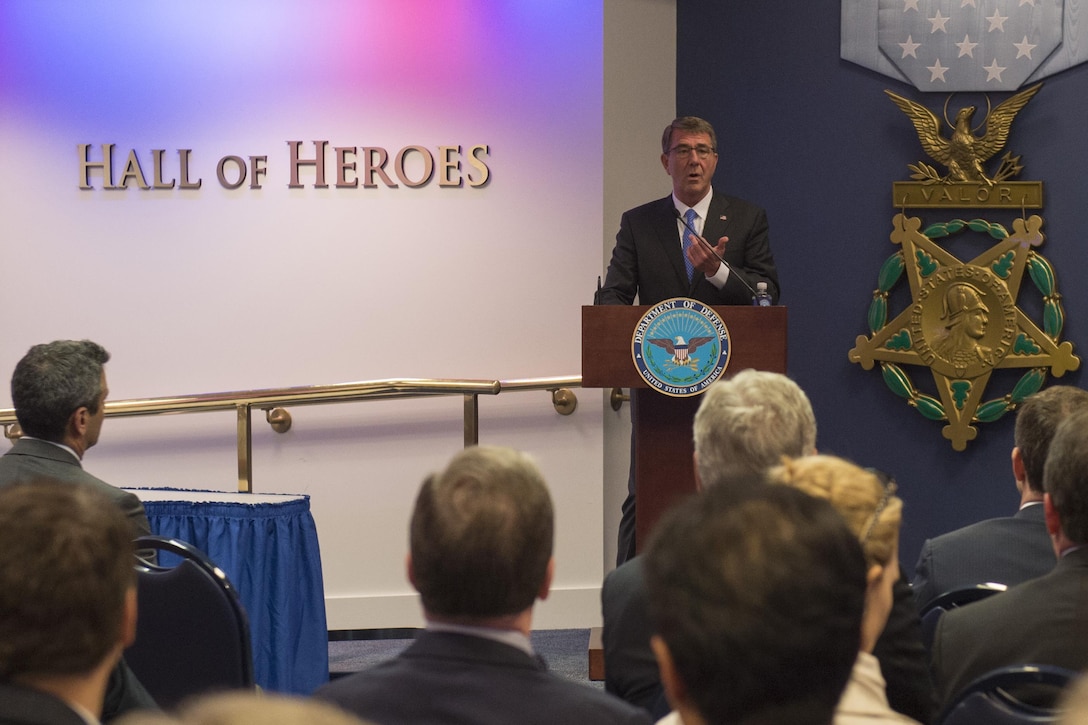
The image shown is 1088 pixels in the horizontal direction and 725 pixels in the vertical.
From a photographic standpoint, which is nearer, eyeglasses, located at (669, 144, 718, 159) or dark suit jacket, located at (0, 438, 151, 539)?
dark suit jacket, located at (0, 438, 151, 539)

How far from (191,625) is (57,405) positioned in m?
0.93

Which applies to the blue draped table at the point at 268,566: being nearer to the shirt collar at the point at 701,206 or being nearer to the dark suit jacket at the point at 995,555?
the shirt collar at the point at 701,206

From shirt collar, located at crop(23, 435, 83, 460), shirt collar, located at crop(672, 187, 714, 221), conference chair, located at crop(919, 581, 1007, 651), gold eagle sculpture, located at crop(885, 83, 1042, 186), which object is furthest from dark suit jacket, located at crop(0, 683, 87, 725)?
gold eagle sculpture, located at crop(885, 83, 1042, 186)

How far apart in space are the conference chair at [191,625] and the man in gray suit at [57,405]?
60cm

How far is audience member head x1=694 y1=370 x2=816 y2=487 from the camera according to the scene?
2.44 m

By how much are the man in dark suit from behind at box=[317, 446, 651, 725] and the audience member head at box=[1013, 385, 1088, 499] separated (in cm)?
158

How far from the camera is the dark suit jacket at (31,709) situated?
1.35 meters

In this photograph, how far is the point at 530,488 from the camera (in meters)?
1.65

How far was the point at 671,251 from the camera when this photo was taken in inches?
182

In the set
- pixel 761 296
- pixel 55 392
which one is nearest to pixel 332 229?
pixel 761 296

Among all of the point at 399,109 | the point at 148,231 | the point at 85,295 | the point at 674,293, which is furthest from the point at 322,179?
the point at 674,293

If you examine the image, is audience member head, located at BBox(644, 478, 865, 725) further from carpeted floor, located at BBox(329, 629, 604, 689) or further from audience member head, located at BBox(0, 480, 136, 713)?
carpeted floor, located at BBox(329, 629, 604, 689)

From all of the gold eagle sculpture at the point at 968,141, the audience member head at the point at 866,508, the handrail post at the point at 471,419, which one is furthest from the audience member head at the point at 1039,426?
the handrail post at the point at 471,419

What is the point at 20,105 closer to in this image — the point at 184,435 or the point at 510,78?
the point at 184,435
